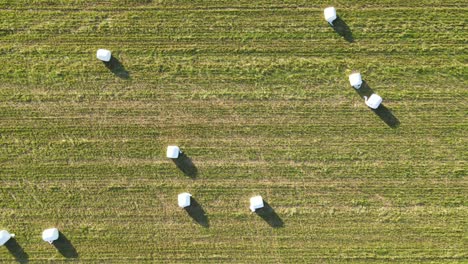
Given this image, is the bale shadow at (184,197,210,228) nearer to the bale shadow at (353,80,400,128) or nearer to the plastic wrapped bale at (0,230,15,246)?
the plastic wrapped bale at (0,230,15,246)

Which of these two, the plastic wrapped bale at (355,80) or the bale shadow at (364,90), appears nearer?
the plastic wrapped bale at (355,80)

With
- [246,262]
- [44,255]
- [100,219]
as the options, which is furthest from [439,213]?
[44,255]

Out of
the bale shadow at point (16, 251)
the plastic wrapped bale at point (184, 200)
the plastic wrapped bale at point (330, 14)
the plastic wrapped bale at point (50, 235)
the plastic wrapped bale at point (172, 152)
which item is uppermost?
the plastic wrapped bale at point (330, 14)

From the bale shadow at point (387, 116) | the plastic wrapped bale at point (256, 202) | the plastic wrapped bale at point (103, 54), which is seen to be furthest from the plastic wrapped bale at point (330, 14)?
the plastic wrapped bale at point (103, 54)

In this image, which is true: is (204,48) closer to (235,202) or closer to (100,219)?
(235,202)

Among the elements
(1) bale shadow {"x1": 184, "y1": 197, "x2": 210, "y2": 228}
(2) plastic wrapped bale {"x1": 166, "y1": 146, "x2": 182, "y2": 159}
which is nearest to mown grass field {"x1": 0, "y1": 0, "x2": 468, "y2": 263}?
(1) bale shadow {"x1": 184, "y1": 197, "x2": 210, "y2": 228}

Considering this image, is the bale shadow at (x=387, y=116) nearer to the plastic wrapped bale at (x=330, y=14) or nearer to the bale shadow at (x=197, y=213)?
the plastic wrapped bale at (x=330, y=14)
